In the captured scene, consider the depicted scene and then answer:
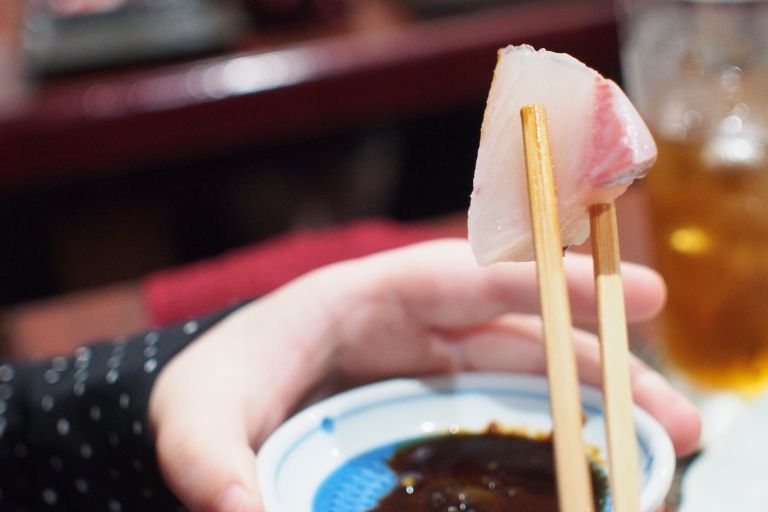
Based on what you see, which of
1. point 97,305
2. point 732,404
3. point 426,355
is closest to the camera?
point 426,355

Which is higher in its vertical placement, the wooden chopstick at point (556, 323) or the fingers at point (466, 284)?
the wooden chopstick at point (556, 323)

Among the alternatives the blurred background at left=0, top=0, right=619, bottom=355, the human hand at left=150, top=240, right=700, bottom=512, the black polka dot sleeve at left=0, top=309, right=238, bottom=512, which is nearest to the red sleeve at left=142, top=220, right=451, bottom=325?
the black polka dot sleeve at left=0, top=309, right=238, bottom=512

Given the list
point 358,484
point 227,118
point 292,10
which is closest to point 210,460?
point 358,484

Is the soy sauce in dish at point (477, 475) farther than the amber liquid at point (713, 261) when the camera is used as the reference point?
No

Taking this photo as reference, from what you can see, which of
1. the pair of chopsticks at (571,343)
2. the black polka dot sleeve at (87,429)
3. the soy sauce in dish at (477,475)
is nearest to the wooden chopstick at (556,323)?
the pair of chopsticks at (571,343)

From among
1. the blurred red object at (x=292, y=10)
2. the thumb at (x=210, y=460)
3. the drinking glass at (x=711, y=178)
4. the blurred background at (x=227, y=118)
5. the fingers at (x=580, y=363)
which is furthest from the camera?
the blurred red object at (x=292, y=10)

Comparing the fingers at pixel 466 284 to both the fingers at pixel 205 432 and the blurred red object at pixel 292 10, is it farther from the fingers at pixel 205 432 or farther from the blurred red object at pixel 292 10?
the blurred red object at pixel 292 10

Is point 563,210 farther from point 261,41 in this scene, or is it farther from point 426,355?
point 261,41

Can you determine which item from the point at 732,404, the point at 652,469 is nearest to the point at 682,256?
the point at 732,404
